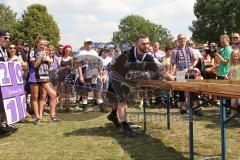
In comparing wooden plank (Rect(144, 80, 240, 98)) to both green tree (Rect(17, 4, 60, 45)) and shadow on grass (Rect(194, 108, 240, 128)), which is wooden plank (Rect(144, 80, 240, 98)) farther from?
green tree (Rect(17, 4, 60, 45))

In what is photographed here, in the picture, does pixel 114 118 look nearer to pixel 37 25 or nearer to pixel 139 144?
pixel 139 144

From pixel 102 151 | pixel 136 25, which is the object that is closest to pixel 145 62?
pixel 102 151

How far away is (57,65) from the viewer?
36.9ft

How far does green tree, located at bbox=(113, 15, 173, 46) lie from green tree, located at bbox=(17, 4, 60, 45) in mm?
40942

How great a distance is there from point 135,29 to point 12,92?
106128 millimetres

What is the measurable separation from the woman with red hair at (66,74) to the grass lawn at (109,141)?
70.3 inches

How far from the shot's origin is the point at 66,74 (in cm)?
1115

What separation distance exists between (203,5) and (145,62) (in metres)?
55.9

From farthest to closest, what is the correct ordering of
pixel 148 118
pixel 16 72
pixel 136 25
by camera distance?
pixel 136 25, pixel 148 118, pixel 16 72

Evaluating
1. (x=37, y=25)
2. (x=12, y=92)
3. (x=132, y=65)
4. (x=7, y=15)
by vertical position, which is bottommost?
(x=12, y=92)

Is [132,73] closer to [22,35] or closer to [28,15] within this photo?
[22,35]

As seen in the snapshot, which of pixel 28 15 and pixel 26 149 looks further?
pixel 28 15

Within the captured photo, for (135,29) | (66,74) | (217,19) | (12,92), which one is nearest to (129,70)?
(12,92)

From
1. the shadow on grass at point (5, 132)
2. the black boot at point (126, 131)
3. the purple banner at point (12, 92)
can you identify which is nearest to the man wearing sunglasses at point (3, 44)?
the purple banner at point (12, 92)
